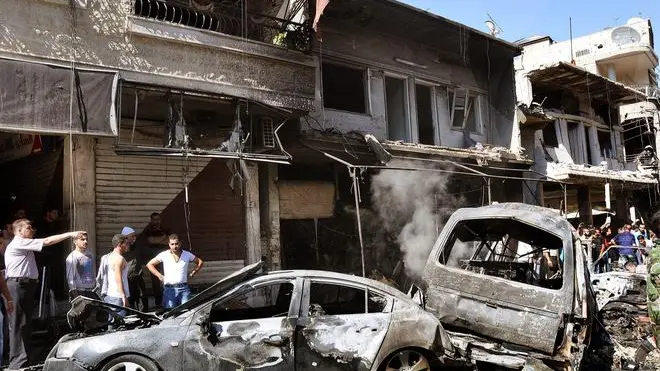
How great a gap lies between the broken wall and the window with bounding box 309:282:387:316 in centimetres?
503

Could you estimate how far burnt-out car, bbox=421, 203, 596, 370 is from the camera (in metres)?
5.58

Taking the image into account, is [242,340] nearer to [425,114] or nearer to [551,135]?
[425,114]

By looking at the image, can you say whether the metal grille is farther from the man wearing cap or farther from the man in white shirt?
the man in white shirt

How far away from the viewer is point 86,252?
706cm

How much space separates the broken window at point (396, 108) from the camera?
45.4 ft

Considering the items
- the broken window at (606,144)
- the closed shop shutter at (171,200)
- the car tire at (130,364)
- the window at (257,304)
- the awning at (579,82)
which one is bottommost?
the car tire at (130,364)

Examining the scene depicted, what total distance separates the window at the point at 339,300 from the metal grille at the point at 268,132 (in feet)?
16.6

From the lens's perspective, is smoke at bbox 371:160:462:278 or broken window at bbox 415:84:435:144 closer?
smoke at bbox 371:160:462:278

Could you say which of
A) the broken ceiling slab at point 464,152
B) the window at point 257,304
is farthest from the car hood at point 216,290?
the broken ceiling slab at point 464,152

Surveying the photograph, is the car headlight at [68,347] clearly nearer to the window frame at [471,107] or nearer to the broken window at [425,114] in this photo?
the broken window at [425,114]

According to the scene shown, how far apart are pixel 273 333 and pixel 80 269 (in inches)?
130

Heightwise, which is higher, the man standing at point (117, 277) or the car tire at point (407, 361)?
the man standing at point (117, 277)

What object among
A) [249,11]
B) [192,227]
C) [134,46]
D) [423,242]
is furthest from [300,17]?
[423,242]

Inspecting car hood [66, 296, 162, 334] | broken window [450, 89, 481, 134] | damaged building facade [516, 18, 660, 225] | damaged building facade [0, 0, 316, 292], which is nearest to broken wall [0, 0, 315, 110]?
damaged building facade [0, 0, 316, 292]
